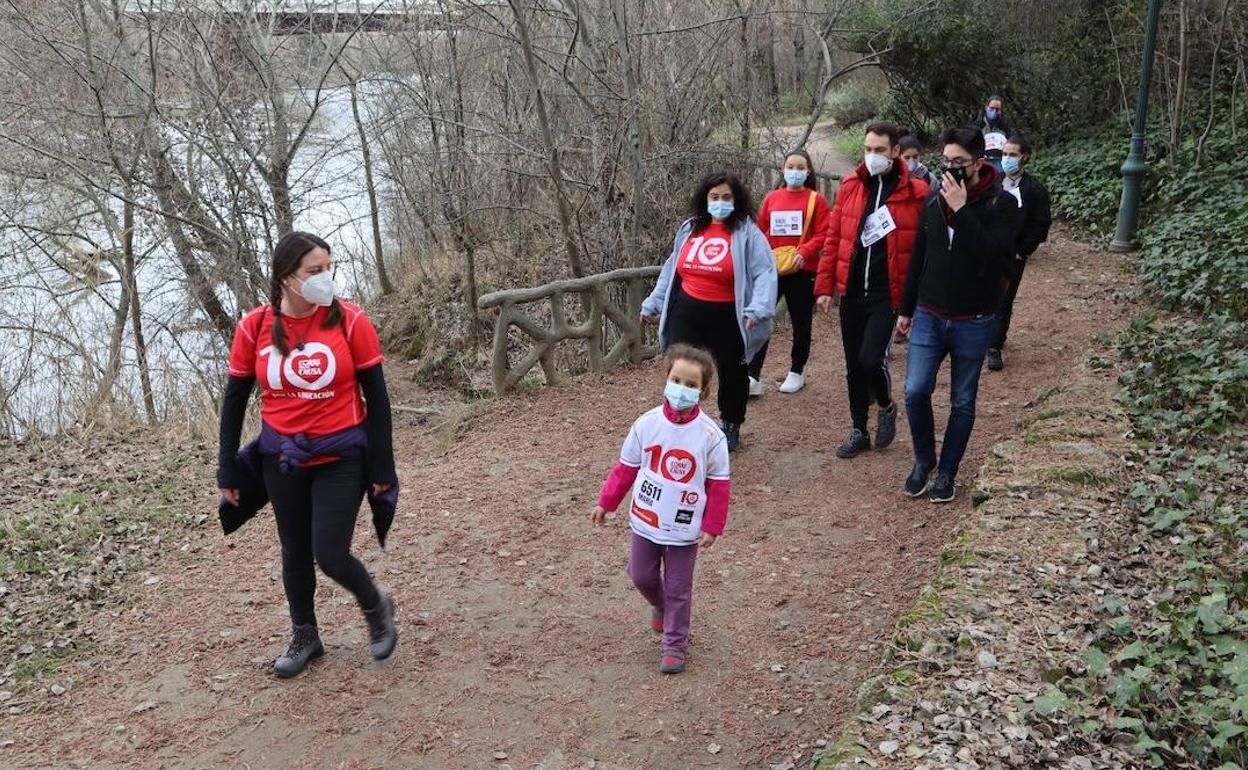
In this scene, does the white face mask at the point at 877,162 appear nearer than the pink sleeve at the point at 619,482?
No

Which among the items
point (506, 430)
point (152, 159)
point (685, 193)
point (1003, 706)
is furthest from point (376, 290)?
point (1003, 706)

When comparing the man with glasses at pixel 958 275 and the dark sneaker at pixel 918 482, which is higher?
the man with glasses at pixel 958 275

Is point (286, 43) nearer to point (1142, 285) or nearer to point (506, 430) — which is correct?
point (506, 430)

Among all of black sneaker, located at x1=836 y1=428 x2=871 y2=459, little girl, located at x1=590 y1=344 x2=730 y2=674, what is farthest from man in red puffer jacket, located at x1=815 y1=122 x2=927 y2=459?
little girl, located at x1=590 y1=344 x2=730 y2=674

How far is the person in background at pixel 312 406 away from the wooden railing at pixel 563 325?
170 inches

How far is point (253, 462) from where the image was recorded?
4254mm

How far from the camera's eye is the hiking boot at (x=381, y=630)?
458cm

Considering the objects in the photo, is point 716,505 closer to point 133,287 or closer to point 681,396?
point 681,396

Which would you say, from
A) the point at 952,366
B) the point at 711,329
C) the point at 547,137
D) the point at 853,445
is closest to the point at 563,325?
the point at 547,137

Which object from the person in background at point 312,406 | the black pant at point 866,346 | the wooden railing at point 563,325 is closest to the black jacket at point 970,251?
the black pant at point 866,346

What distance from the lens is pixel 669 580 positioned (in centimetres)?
429

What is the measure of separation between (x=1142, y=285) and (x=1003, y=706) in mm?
8269

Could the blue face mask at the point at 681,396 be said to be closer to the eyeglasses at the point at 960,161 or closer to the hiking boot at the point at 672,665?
the hiking boot at the point at 672,665

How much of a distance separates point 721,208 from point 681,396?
2.26m
